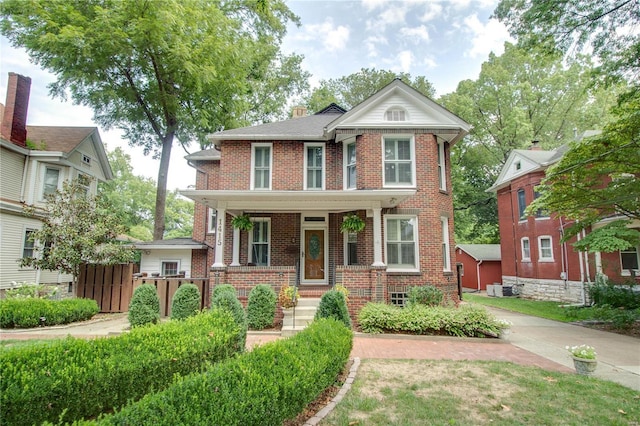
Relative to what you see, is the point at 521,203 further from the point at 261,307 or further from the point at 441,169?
the point at 261,307

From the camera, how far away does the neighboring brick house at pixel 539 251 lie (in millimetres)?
15102

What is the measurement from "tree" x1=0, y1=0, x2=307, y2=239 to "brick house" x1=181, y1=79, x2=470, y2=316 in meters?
6.84

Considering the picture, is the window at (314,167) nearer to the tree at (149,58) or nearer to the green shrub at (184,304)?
the green shrub at (184,304)

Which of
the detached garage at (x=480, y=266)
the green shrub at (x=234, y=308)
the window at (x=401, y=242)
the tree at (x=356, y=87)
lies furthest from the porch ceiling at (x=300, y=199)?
the tree at (x=356, y=87)

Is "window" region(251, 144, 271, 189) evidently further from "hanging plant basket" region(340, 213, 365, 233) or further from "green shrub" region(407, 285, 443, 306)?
"green shrub" region(407, 285, 443, 306)

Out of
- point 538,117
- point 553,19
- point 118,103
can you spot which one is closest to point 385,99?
point 553,19

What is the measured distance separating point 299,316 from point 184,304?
123 inches

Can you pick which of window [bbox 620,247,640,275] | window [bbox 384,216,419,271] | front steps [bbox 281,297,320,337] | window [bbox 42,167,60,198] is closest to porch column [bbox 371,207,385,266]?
window [bbox 384,216,419,271]

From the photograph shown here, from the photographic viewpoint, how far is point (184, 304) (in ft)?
24.3

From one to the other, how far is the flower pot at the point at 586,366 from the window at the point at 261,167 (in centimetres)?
997

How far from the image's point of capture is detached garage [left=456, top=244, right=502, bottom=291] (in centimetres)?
2508

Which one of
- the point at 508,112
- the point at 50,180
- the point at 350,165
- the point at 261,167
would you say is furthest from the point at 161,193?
the point at 508,112

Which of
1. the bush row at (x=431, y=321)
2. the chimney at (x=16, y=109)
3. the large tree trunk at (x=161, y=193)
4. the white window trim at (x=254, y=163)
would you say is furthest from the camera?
the large tree trunk at (x=161, y=193)

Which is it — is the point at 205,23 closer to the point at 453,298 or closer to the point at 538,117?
the point at 453,298
